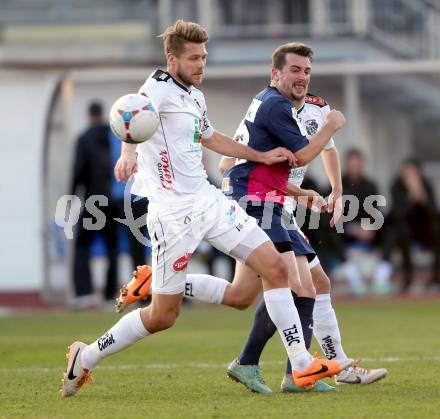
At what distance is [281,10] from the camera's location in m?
24.6

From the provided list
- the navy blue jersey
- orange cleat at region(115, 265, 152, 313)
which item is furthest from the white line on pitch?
the navy blue jersey

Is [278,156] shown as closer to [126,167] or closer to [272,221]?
[272,221]

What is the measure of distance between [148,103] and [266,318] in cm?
166

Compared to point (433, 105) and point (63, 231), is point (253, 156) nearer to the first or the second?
point (63, 231)

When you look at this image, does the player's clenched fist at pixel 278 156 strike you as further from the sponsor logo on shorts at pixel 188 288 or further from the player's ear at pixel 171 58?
the sponsor logo on shorts at pixel 188 288

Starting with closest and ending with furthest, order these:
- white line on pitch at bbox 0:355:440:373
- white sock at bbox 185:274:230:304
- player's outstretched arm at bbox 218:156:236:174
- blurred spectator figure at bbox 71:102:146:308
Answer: white sock at bbox 185:274:230:304 → player's outstretched arm at bbox 218:156:236:174 → white line on pitch at bbox 0:355:440:373 → blurred spectator figure at bbox 71:102:146:308

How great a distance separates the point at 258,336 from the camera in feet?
27.7

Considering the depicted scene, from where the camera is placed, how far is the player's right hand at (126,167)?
7500 millimetres

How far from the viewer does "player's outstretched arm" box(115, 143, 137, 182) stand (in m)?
7.50

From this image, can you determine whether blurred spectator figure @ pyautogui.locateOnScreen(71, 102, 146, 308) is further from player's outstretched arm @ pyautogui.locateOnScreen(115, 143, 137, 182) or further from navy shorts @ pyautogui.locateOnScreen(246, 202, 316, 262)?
player's outstretched arm @ pyautogui.locateOnScreen(115, 143, 137, 182)

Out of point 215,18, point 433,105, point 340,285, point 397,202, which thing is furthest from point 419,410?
point 215,18

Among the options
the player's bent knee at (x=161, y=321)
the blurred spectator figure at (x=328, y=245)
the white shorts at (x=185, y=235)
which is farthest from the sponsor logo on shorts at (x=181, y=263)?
the blurred spectator figure at (x=328, y=245)

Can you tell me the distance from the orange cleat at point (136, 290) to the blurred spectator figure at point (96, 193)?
895 centimetres

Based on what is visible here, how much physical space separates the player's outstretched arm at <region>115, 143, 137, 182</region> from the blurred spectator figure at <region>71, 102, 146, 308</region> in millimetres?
10069
